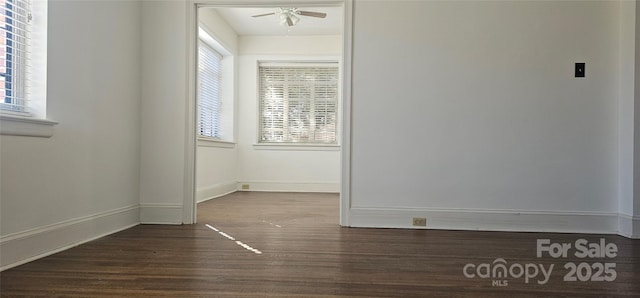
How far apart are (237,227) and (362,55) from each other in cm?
177

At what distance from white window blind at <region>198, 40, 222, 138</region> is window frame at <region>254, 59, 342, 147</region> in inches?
28.2

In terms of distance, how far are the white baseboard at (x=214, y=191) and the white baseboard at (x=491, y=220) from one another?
2.54 metres

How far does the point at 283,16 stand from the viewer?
5391 millimetres

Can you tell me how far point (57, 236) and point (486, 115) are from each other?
3197 mm

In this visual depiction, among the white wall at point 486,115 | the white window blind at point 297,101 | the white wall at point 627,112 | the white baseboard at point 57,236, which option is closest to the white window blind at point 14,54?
the white baseboard at point 57,236

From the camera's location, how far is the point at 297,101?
728cm

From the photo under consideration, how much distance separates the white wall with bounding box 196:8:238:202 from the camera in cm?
556

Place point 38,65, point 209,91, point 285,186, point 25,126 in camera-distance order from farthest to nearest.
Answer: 1. point 285,186
2. point 209,91
3. point 38,65
4. point 25,126

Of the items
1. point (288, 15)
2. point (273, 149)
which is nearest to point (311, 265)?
point (288, 15)

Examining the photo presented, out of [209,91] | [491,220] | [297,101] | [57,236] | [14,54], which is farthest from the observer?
[297,101]

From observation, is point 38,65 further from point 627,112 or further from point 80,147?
point 627,112

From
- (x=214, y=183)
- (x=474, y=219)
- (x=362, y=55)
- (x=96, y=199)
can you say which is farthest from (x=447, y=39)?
(x=214, y=183)

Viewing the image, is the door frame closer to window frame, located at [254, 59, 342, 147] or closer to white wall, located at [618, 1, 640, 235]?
white wall, located at [618, 1, 640, 235]

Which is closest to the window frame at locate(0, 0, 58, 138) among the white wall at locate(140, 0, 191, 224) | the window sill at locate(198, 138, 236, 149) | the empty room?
the empty room
